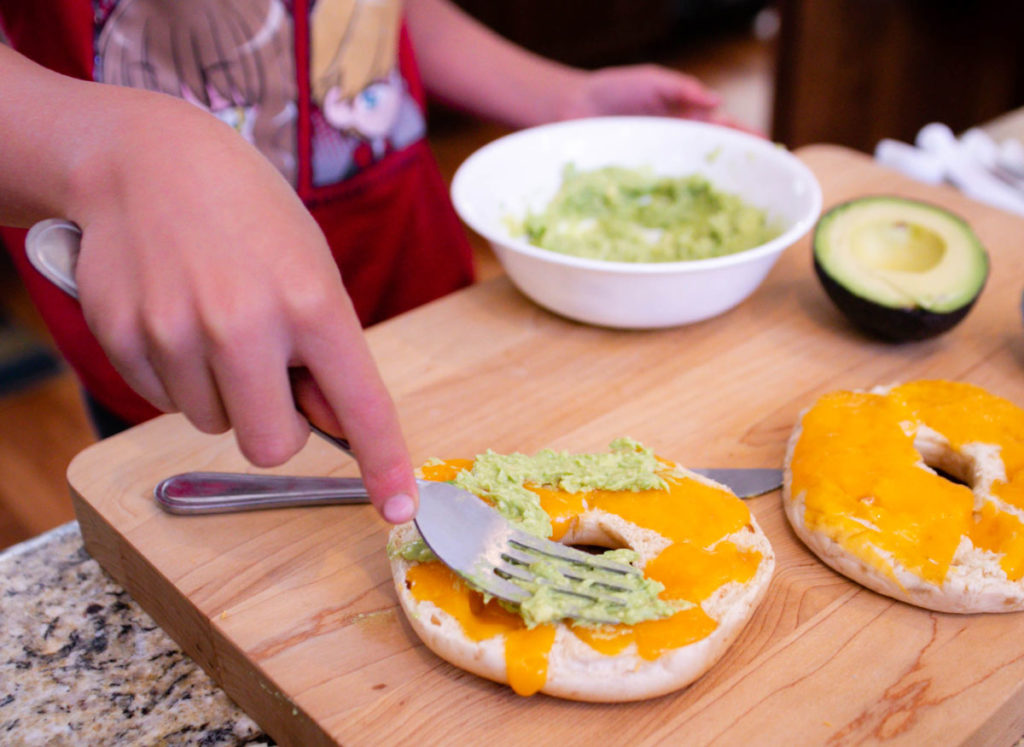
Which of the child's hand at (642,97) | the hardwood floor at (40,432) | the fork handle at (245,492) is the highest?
the child's hand at (642,97)

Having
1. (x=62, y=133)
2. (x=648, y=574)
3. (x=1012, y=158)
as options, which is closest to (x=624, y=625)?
(x=648, y=574)

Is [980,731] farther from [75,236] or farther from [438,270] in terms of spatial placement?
[438,270]

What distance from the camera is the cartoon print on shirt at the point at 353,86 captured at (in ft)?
5.04

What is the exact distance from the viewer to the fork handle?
1152 millimetres

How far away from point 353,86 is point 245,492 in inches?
31.2

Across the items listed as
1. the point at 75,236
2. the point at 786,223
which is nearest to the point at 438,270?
the point at 786,223

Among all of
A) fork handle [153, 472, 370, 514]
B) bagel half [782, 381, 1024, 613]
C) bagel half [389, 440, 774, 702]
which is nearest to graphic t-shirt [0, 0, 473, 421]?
fork handle [153, 472, 370, 514]

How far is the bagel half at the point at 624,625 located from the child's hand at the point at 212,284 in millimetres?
237

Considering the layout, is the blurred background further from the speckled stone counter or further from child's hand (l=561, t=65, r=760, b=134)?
the speckled stone counter

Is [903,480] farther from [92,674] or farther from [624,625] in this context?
[92,674]

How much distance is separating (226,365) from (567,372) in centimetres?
77

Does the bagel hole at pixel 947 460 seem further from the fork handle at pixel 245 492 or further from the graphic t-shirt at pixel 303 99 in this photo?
the graphic t-shirt at pixel 303 99

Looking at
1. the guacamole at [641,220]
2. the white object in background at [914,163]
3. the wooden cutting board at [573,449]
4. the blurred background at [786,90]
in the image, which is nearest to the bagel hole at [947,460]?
the wooden cutting board at [573,449]

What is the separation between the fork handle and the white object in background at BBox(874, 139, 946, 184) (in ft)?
4.85
